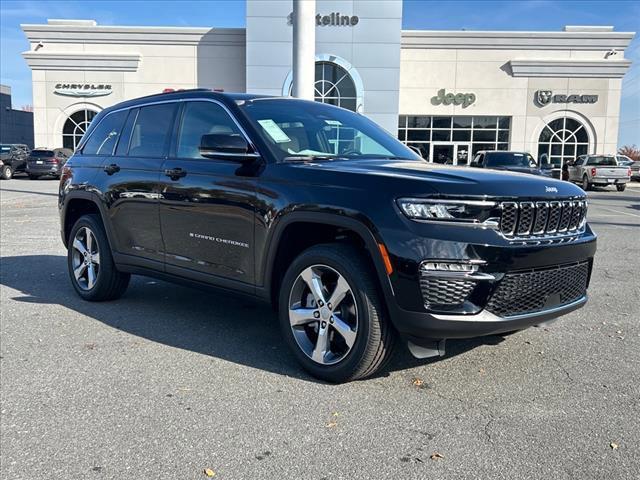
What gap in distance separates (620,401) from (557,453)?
0.89m

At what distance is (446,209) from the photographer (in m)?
3.34

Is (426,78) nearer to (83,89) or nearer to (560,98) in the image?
(560,98)

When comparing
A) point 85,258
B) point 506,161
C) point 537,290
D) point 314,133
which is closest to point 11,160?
point 506,161

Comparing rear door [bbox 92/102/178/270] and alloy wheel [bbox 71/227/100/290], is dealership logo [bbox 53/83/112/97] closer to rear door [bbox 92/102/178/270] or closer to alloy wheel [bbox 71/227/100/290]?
alloy wheel [bbox 71/227/100/290]

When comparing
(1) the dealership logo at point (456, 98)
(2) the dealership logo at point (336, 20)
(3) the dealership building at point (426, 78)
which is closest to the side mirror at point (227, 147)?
(3) the dealership building at point (426, 78)

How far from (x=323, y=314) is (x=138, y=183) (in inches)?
91.6

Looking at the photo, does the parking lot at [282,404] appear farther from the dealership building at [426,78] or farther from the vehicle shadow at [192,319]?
the dealership building at [426,78]

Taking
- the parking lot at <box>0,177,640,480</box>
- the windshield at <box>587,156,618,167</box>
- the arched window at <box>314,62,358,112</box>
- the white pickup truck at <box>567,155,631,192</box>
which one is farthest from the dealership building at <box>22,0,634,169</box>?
the parking lot at <box>0,177,640,480</box>

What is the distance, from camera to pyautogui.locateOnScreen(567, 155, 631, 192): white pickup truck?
2689cm

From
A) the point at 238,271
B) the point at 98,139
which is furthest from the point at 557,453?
the point at 98,139

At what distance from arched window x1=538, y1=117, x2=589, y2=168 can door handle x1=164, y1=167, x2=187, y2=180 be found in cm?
3607

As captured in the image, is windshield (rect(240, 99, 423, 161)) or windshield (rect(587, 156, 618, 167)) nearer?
windshield (rect(240, 99, 423, 161))

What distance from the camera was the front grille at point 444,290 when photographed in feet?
10.9

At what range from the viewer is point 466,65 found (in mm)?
36875
